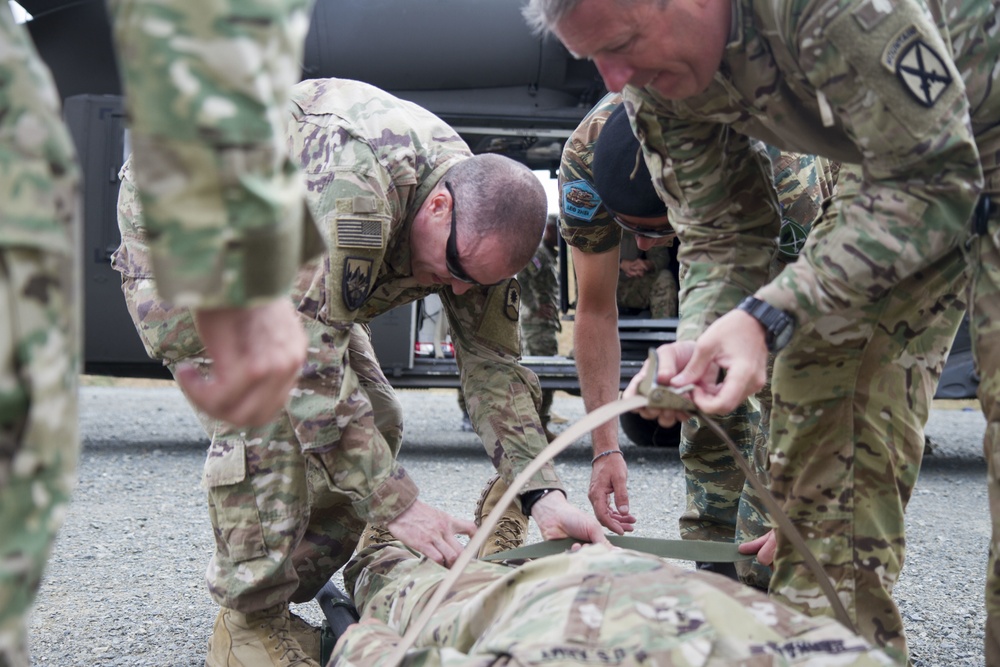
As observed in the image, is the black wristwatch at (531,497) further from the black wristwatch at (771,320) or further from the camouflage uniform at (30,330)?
the camouflage uniform at (30,330)

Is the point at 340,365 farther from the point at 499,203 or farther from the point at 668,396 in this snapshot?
the point at 668,396

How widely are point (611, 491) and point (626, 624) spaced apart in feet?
5.09

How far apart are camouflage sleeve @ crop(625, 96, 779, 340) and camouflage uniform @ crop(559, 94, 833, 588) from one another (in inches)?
25.4

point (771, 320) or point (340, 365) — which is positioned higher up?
point (771, 320)

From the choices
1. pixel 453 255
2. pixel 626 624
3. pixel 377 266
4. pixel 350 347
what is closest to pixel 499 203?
pixel 453 255

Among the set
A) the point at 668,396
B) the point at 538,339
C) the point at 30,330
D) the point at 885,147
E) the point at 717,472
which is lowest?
the point at 538,339

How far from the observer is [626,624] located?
1393 millimetres

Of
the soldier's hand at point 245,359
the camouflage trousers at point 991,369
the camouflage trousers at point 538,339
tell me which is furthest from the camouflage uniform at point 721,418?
the camouflage trousers at point 538,339

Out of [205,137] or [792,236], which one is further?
[792,236]

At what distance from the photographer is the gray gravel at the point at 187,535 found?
2.94 m

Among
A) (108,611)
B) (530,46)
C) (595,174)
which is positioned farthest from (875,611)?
(530,46)

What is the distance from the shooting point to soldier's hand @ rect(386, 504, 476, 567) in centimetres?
Answer: 236

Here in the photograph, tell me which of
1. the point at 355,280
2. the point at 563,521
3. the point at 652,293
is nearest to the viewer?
the point at 355,280

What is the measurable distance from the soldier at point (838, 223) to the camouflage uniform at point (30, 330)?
1.02m
